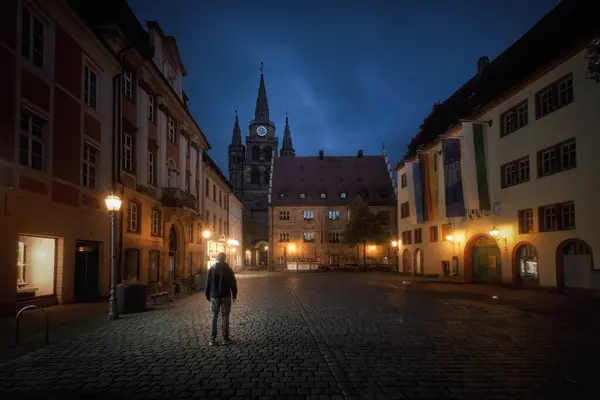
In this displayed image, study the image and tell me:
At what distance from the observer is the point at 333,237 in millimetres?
75312

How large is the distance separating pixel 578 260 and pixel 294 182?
2327 inches

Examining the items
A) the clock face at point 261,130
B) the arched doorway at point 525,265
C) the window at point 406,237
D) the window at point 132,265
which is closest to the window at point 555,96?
the arched doorway at point 525,265

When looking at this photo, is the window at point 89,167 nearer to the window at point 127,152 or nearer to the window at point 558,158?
the window at point 127,152

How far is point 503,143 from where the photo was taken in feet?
94.7

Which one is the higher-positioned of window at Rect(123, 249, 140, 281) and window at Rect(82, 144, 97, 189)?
window at Rect(82, 144, 97, 189)

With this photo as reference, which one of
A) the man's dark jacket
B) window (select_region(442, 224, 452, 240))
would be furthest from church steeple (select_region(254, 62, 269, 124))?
the man's dark jacket

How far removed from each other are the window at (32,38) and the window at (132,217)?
9098 millimetres

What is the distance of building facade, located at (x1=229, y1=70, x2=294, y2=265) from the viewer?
10000 cm

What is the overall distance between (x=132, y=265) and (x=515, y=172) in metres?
21.4

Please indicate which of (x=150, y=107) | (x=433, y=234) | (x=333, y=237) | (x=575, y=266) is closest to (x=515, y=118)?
(x=575, y=266)

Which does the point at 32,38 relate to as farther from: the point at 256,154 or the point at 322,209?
the point at 256,154

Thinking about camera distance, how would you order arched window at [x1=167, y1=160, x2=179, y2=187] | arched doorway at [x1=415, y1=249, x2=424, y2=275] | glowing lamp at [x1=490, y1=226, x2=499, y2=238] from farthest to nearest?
1. arched doorway at [x1=415, y1=249, x2=424, y2=275]
2. arched window at [x1=167, y1=160, x2=179, y2=187]
3. glowing lamp at [x1=490, y1=226, x2=499, y2=238]

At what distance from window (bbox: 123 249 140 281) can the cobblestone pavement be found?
954cm

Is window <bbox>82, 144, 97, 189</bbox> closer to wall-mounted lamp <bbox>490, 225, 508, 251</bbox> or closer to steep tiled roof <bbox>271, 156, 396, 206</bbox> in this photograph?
wall-mounted lamp <bbox>490, 225, 508, 251</bbox>
